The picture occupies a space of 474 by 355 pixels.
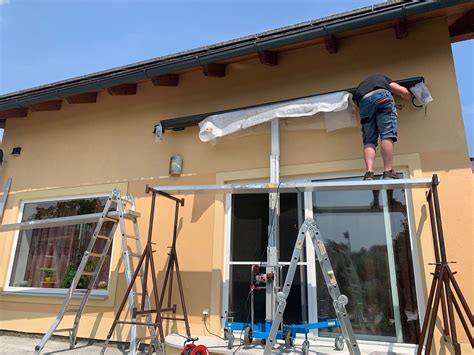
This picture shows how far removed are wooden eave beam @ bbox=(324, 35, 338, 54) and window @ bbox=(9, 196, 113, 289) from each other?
348cm

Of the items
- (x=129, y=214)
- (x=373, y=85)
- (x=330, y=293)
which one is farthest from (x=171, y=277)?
(x=373, y=85)

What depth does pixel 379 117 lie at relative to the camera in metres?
3.07

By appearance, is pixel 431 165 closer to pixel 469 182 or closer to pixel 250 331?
pixel 469 182

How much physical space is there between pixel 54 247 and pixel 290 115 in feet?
12.8

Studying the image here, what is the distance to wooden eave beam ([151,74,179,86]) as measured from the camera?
14.9 feet

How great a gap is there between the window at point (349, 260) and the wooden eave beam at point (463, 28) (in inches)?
77.4

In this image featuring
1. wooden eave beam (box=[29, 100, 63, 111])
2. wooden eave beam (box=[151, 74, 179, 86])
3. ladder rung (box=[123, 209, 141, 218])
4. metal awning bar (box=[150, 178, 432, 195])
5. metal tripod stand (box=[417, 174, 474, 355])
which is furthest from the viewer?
wooden eave beam (box=[29, 100, 63, 111])

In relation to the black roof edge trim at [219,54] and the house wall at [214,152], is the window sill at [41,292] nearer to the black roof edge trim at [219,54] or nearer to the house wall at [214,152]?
the house wall at [214,152]

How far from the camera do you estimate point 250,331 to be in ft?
9.82

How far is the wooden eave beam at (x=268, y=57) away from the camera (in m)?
3.91

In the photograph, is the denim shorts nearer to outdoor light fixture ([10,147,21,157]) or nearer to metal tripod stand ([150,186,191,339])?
metal tripod stand ([150,186,191,339])

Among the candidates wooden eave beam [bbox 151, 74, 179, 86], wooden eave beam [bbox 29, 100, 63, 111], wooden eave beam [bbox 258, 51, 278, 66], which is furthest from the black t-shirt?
wooden eave beam [bbox 29, 100, 63, 111]

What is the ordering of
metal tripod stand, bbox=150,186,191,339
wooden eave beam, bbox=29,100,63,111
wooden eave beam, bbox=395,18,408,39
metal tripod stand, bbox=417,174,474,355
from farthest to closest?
wooden eave beam, bbox=29,100,63,111 < metal tripod stand, bbox=150,186,191,339 < wooden eave beam, bbox=395,18,408,39 < metal tripod stand, bbox=417,174,474,355

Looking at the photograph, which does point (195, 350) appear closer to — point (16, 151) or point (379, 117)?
point (379, 117)
